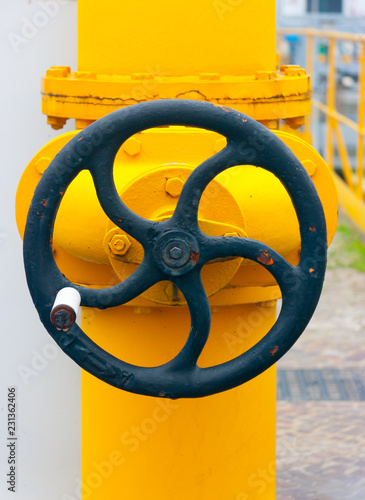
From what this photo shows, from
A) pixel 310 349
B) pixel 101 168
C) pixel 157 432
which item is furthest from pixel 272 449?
pixel 310 349

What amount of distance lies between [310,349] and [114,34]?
271 cm

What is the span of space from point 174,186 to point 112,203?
11 centimetres

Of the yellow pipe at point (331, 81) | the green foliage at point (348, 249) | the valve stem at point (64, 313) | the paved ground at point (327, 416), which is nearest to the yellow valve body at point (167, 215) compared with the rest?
the valve stem at point (64, 313)

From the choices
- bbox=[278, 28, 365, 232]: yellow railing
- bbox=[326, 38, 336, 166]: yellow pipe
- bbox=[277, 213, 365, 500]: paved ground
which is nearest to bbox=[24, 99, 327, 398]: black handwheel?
bbox=[277, 213, 365, 500]: paved ground

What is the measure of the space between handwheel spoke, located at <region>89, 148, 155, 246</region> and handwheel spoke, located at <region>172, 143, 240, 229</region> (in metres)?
0.05

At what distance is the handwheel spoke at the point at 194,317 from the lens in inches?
49.0

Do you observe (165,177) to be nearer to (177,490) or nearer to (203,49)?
(203,49)

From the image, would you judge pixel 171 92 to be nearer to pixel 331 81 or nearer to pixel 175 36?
pixel 175 36

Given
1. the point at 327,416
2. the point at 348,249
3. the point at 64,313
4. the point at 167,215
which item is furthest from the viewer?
the point at 348,249

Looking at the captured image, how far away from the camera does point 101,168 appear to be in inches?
48.9

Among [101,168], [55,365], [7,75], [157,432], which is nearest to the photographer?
[101,168]

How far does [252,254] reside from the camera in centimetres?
125

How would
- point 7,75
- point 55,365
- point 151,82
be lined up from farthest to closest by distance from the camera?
point 55,365
point 7,75
point 151,82

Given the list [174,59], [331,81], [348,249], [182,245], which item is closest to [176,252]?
[182,245]
